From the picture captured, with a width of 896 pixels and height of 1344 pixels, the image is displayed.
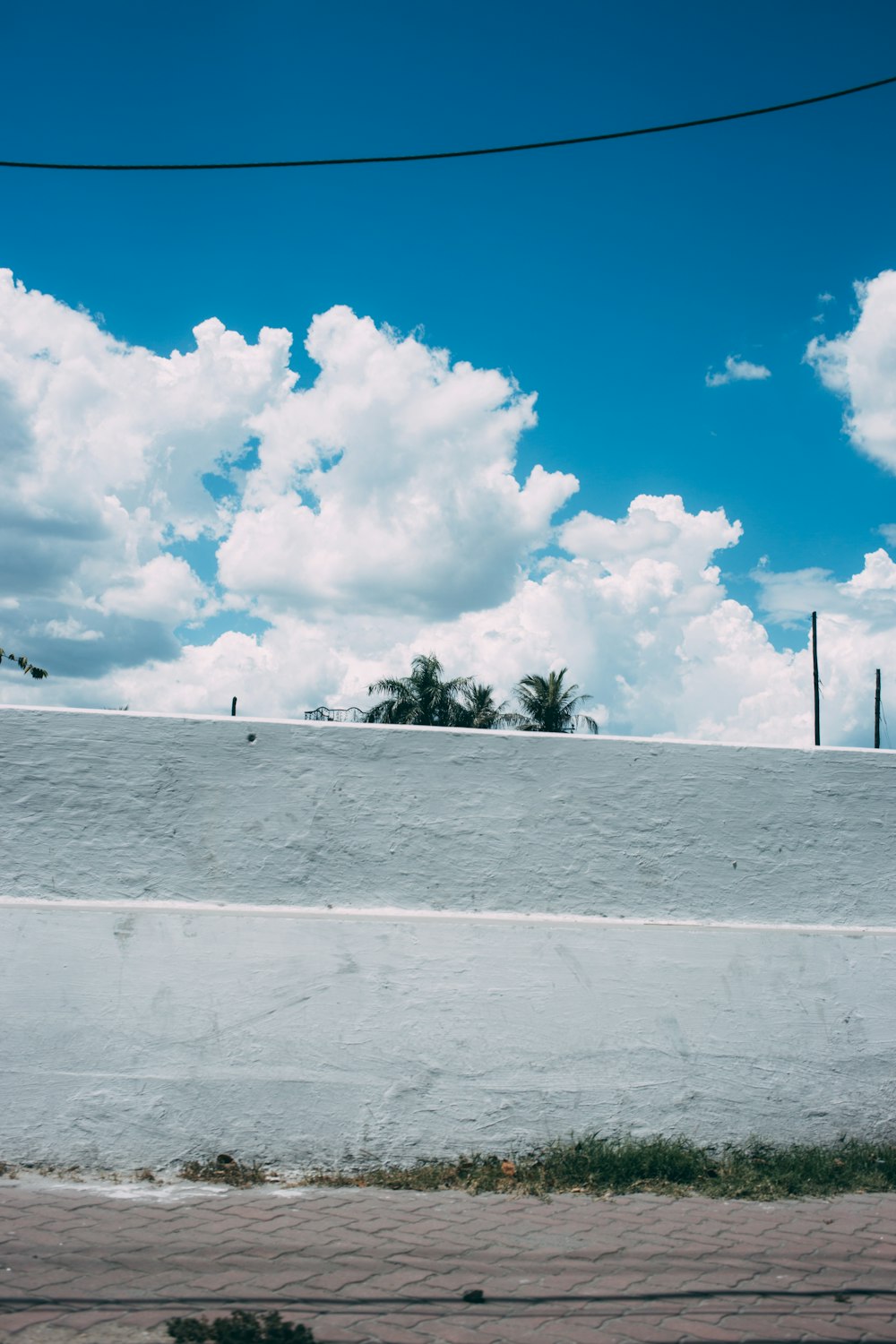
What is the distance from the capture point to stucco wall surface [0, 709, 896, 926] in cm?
544

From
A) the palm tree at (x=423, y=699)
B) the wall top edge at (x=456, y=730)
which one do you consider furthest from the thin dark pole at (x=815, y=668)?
the wall top edge at (x=456, y=730)

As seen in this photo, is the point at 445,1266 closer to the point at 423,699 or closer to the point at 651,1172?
the point at 651,1172

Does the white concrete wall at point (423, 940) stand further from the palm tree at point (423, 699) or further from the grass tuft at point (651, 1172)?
the palm tree at point (423, 699)

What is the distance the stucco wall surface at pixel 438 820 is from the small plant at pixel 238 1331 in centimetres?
220

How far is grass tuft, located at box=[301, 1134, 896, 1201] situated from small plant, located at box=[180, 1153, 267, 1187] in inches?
9.7

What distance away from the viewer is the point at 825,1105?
5.56 meters

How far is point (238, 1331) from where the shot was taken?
134 inches

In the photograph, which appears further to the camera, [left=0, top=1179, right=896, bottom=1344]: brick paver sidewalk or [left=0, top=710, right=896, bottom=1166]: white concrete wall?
[left=0, top=710, right=896, bottom=1166]: white concrete wall

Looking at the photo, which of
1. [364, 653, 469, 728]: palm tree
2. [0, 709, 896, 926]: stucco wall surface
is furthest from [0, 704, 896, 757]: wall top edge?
[364, 653, 469, 728]: palm tree

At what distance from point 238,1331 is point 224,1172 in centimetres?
163

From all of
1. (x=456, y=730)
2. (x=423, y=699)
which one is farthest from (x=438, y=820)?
(x=423, y=699)

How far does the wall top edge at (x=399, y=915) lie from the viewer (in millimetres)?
5297

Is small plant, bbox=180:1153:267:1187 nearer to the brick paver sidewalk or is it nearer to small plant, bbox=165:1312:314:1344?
the brick paver sidewalk

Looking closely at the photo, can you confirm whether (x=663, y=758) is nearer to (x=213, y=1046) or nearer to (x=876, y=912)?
(x=876, y=912)
